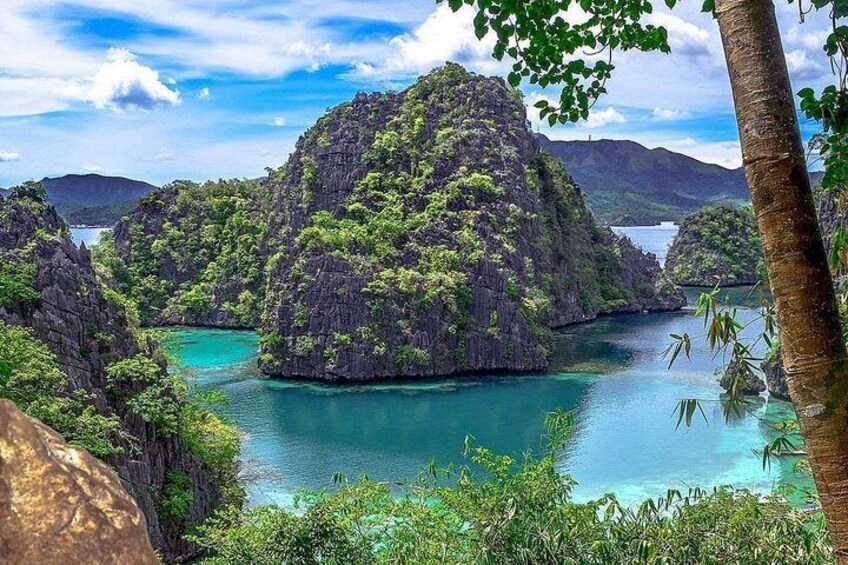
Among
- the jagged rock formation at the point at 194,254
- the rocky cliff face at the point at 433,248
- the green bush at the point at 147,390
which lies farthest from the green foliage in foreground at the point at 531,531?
the jagged rock formation at the point at 194,254

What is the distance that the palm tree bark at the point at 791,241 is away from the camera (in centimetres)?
240

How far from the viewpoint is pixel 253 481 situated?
70.5ft

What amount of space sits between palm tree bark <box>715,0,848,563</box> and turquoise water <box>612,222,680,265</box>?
326ft

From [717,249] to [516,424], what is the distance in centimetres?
5186

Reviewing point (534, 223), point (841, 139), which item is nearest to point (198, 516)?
point (841, 139)

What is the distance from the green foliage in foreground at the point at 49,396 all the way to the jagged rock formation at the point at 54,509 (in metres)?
12.1

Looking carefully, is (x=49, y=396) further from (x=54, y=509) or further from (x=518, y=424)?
(x=518, y=424)

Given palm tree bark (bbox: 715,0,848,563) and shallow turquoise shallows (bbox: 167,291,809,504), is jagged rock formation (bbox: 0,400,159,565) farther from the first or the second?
shallow turquoise shallows (bbox: 167,291,809,504)

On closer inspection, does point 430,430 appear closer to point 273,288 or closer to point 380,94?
point 273,288

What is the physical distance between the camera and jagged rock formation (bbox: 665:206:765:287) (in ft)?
237

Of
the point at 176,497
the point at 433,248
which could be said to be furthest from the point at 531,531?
the point at 433,248

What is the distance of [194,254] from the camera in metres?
58.9

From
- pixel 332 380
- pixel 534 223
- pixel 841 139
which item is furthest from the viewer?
pixel 534 223

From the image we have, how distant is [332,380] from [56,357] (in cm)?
2268
